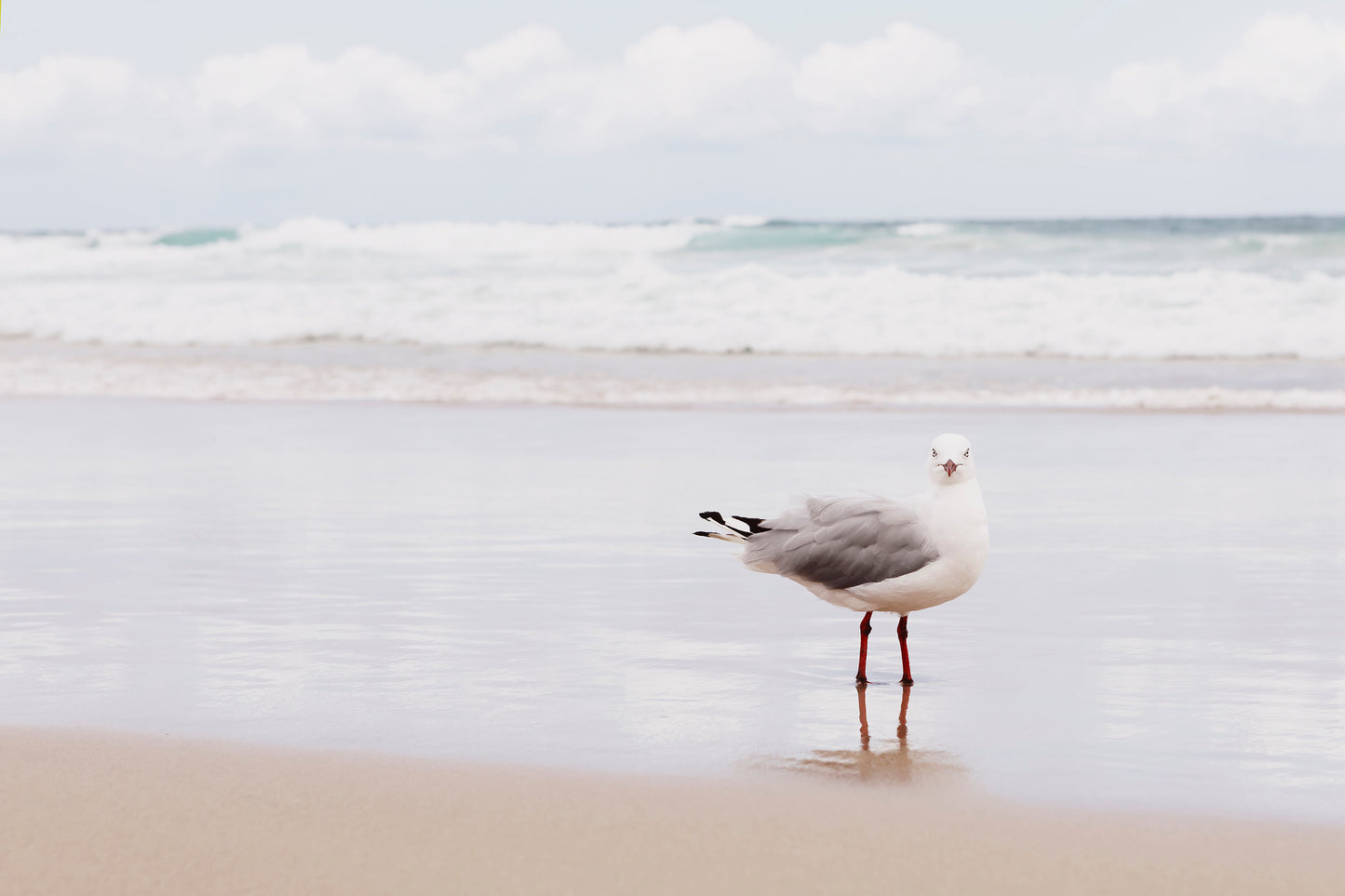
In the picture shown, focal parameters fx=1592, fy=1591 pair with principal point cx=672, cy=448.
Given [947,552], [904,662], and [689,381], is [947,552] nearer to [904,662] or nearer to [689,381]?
[904,662]

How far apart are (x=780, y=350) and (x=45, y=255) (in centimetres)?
2207

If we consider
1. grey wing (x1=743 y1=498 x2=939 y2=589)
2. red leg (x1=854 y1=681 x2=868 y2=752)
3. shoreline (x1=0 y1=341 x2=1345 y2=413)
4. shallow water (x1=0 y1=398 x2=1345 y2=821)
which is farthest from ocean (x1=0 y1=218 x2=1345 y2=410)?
red leg (x1=854 y1=681 x2=868 y2=752)

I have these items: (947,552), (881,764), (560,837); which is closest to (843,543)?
(947,552)

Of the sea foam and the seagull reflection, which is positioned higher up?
the sea foam

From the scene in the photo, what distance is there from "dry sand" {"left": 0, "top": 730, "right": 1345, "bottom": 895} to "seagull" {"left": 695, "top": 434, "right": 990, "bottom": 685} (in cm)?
87

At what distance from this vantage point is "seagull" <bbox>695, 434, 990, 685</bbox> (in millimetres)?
4086

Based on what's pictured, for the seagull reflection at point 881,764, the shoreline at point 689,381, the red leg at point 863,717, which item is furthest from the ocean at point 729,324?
the seagull reflection at point 881,764

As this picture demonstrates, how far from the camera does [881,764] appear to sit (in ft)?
11.6

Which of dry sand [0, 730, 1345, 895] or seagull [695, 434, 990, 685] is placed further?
seagull [695, 434, 990, 685]

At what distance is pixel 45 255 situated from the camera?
3369 cm

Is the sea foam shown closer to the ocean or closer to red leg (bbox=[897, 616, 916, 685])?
the ocean

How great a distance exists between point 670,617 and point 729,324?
13428 millimetres

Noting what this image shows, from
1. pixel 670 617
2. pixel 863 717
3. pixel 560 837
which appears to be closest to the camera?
pixel 560 837

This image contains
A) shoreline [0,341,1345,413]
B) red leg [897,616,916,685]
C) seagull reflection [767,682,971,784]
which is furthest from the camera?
shoreline [0,341,1345,413]
